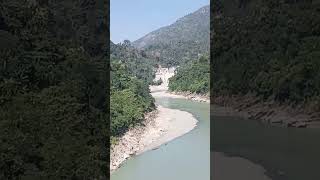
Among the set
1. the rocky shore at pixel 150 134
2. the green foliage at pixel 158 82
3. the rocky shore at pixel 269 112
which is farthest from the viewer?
the green foliage at pixel 158 82

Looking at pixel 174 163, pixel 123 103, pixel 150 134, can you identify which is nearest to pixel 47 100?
pixel 174 163

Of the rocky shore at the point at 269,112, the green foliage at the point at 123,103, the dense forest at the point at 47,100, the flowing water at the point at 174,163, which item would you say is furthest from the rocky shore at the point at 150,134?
the rocky shore at the point at 269,112

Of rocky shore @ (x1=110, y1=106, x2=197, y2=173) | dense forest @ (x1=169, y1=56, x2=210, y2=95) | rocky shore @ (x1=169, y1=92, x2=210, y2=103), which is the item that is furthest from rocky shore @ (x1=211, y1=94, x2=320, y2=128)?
dense forest @ (x1=169, y1=56, x2=210, y2=95)

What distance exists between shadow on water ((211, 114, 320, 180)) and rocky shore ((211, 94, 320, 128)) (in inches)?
52.7

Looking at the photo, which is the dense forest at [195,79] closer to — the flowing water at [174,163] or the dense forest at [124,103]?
the dense forest at [124,103]

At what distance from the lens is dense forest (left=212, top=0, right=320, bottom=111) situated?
4478 cm

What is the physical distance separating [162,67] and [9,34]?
123 meters

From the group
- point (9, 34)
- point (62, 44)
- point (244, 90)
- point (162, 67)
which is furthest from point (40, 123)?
point (162, 67)

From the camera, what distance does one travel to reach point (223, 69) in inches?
2628

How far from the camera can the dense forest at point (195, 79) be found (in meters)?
82.6

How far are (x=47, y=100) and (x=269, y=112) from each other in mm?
28988

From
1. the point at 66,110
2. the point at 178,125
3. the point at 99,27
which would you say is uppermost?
the point at 99,27

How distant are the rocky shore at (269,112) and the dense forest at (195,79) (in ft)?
68.9

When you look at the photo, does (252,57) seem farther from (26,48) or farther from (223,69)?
(26,48)
